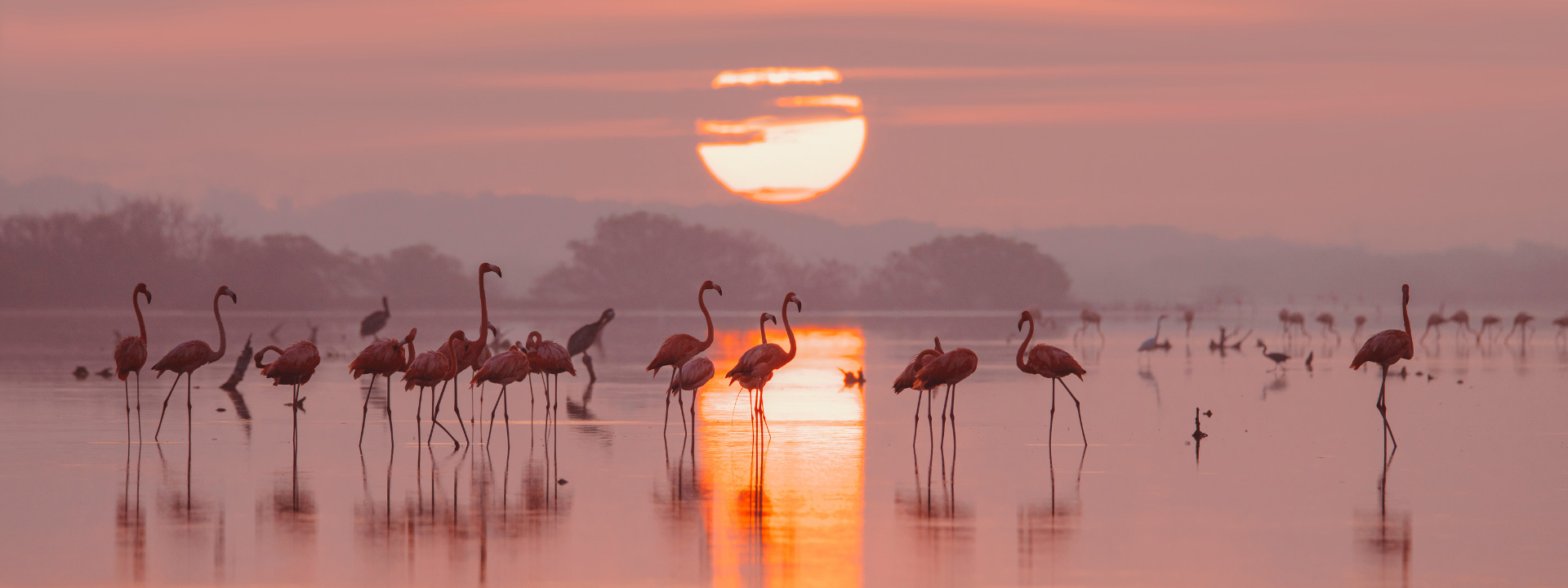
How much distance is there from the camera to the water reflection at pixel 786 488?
27.8 feet

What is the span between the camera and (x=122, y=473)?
39.1ft

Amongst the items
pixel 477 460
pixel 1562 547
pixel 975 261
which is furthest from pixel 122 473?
pixel 975 261

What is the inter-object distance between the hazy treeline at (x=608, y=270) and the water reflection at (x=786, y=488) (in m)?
92.7

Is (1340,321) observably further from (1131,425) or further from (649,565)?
(649,565)

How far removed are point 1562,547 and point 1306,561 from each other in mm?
1845

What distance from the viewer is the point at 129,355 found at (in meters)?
14.6

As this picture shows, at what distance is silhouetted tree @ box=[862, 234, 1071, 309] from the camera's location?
124562mm

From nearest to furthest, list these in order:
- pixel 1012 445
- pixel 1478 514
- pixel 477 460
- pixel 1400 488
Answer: pixel 1478 514
pixel 1400 488
pixel 477 460
pixel 1012 445

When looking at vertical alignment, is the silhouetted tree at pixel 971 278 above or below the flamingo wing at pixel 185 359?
above

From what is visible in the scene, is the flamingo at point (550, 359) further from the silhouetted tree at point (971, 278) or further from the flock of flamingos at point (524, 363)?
the silhouetted tree at point (971, 278)

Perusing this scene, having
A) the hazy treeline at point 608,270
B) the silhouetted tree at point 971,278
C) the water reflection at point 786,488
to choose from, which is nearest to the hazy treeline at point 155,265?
the hazy treeline at point 608,270

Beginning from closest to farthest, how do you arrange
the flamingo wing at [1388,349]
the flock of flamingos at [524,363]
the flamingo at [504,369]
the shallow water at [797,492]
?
the shallow water at [797,492] → the flock of flamingos at [524,363] → the flamingo at [504,369] → the flamingo wing at [1388,349]

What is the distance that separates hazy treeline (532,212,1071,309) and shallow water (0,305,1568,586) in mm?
103487

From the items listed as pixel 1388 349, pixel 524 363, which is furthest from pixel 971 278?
pixel 524 363
